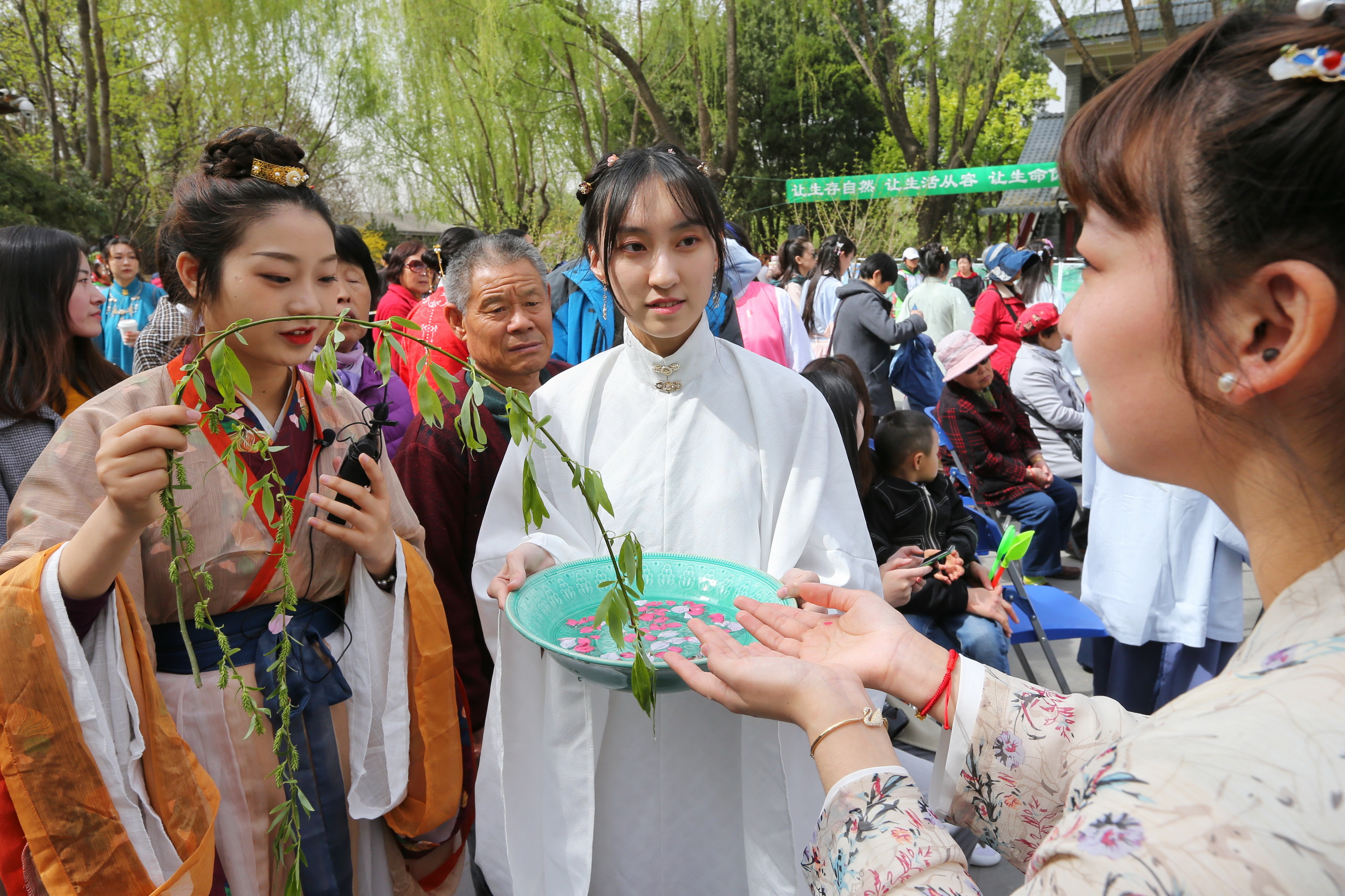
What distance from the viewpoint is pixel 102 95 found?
13.0m

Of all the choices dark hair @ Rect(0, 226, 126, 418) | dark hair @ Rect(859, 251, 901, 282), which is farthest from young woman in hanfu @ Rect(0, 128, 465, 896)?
dark hair @ Rect(859, 251, 901, 282)

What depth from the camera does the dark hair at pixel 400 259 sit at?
6660mm

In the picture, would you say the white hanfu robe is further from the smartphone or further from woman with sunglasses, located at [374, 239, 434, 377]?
woman with sunglasses, located at [374, 239, 434, 377]

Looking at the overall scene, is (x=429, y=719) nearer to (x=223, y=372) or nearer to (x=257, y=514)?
(x=257, y=514)

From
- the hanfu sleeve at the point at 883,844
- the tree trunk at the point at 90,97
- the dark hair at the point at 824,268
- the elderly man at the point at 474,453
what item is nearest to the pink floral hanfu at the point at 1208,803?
the hanfu sleeve at the point at 883,844

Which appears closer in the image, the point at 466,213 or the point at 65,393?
the point at 65,393

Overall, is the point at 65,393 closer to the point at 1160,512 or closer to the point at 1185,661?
the point at 1160,512

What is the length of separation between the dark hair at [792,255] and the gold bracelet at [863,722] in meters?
8.76

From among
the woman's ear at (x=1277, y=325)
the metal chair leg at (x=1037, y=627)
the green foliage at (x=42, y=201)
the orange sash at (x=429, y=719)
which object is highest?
the green foliage at (x=42, y=201)

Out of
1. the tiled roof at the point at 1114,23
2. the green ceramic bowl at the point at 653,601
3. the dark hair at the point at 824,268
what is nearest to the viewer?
the green ceramic bowl at the point at 653,601

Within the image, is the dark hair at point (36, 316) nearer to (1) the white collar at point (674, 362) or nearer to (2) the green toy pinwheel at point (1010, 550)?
(1) the white collar at point (674, 362)

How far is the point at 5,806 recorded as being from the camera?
1.36 meters

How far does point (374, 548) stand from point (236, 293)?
58 centimetres

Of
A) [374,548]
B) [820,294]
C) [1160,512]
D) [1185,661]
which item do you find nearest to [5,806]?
[374,548]
